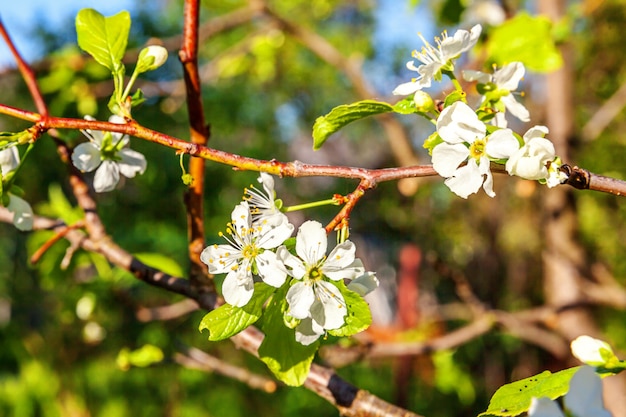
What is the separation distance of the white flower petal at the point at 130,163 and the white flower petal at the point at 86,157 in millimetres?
23

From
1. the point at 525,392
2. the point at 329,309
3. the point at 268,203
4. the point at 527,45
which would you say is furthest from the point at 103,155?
the point at 527,45

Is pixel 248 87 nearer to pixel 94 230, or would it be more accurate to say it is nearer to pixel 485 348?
pixel 485 348

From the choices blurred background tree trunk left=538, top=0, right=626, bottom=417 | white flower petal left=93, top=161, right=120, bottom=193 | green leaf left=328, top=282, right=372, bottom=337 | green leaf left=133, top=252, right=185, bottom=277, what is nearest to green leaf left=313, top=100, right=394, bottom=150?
green leaf left=328, top=282, right=372, bottom=337

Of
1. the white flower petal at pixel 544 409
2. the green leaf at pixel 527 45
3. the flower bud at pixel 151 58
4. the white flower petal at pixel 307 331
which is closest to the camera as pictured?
the white flower petal at pixel 544 409

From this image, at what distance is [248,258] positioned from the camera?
403 millimetres

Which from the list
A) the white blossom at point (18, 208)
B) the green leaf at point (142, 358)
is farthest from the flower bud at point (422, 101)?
the green leaf at point (142, 358)

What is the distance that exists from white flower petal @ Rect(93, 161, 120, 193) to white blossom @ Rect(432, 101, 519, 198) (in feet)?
1.00

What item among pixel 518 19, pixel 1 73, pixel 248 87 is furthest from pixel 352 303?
pixel 248 87

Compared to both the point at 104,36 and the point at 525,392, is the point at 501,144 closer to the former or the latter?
the point at 525,392

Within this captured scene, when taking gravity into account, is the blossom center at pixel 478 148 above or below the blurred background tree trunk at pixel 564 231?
above

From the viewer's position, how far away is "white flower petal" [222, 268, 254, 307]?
0.38 metres

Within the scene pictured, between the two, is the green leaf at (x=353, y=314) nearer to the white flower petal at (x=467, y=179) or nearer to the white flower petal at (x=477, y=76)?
the white flower petal at (x=467, y=179)

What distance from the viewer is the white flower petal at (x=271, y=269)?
37 cm

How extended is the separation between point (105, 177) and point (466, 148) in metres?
0.33
